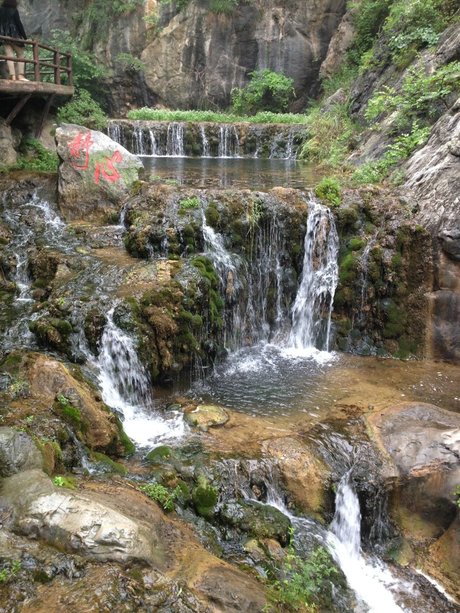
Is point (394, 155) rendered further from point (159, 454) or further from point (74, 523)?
point (74, 523)

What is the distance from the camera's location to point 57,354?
23.1 ft

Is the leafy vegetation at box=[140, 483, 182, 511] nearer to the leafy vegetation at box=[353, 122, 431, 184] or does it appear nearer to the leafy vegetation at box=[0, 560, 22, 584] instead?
the leafy vegetation at box=[0, 560, 22, 584]

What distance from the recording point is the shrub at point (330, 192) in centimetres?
1005

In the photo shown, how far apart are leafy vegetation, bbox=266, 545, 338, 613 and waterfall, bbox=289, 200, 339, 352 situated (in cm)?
489

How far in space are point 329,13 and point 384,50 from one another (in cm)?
943

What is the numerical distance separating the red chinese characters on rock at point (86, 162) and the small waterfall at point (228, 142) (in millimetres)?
8537

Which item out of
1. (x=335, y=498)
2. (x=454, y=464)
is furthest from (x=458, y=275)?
(x=335, y=498)

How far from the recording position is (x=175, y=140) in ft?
60.7

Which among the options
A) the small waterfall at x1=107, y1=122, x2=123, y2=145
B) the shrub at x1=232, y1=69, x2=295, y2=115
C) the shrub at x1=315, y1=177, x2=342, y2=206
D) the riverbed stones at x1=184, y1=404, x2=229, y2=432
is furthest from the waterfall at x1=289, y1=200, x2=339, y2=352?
the shrub at x1=232, y1=69, x2=295, y2=115

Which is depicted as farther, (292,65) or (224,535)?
(292,65)

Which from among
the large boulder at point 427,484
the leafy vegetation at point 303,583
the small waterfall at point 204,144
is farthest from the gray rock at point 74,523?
the small waterfall at point 204,144

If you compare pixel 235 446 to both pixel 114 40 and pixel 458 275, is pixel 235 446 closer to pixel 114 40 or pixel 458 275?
pixel 458 275

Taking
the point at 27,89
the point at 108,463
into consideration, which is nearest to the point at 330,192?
the point at 27,89

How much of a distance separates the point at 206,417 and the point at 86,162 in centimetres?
636
